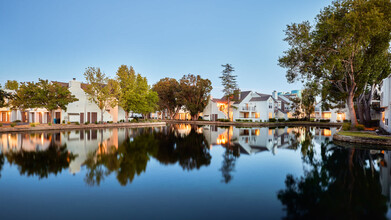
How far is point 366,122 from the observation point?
30125mm

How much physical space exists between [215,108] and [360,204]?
52.3 metres

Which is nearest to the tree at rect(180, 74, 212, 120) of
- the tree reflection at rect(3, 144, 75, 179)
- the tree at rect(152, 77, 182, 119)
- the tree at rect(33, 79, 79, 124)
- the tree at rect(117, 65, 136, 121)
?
the tree at rect(152, 77, 182, 119)

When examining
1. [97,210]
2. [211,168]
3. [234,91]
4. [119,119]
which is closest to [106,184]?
[97,210]

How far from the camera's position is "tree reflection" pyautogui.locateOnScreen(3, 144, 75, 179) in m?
9.12

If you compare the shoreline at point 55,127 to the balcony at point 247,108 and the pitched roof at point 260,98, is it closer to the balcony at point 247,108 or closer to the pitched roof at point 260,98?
the balcony at point 247,108

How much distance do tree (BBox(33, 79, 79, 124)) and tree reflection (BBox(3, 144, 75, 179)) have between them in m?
21.7

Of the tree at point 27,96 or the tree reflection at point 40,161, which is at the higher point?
the tree at point 27,96

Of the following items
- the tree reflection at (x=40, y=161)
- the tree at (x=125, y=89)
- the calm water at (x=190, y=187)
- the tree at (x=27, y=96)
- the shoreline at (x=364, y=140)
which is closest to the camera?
the calm water at (x=190, y=187)

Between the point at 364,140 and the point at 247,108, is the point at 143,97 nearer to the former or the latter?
the point at 247,108

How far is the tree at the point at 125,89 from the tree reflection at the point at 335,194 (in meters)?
35.0

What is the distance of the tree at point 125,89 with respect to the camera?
131 feet

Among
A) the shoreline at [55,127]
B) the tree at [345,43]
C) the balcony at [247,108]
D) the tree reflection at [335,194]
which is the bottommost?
the tree reflection at [335,194]

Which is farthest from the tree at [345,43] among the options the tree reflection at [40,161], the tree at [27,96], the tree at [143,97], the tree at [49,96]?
the tree at [27,96]

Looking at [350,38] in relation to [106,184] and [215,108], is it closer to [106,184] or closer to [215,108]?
[106,184]
